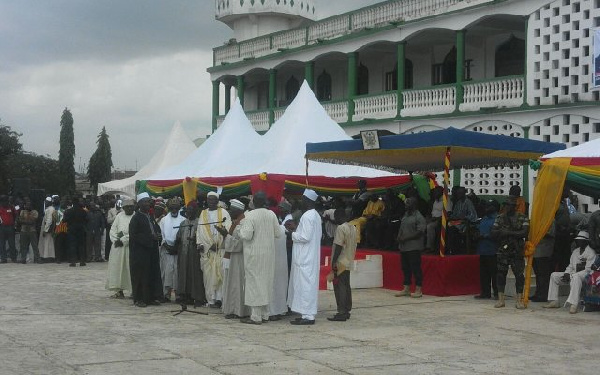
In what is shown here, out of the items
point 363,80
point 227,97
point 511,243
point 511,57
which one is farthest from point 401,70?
point 511,243

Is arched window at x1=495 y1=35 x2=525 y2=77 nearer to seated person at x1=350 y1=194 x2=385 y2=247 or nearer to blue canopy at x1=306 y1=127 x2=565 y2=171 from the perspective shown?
blue canopy at x1=306 y1=127 x2=565 y2=171

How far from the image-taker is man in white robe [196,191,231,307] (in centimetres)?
1202

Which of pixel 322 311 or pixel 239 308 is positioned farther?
pixel 322 311

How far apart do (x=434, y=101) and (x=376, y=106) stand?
258 cm

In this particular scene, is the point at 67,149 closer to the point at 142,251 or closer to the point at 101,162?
the point at 101,162

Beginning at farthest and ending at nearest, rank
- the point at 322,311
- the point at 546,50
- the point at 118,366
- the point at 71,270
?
1. the point at 546,50
2. the point at 71,270
3. the point at 322,311
4. the point at 118,366

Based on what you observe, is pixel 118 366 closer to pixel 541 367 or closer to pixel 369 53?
pixel 541 367

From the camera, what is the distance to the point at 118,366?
780 cm

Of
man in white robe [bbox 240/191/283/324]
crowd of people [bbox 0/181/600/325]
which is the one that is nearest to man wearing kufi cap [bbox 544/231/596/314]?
crowd of people [bbox 0/181/600/325]

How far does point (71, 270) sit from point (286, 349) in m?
11.0

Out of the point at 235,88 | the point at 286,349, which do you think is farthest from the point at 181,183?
the point at 235,88

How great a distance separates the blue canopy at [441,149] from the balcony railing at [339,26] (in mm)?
6592

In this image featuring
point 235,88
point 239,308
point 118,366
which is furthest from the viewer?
point 235,88

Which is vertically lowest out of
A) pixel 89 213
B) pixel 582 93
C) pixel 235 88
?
pixel 89 213
